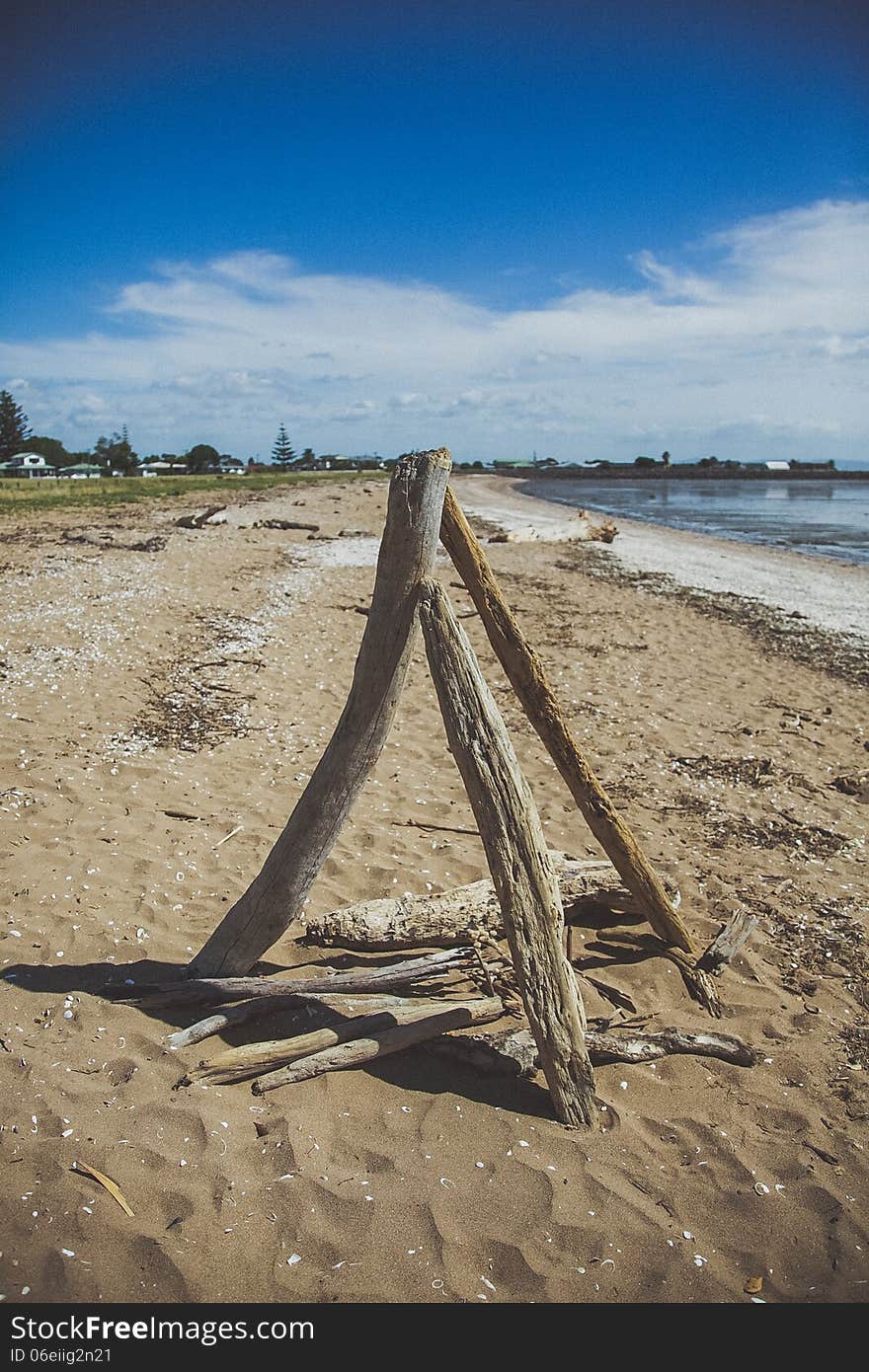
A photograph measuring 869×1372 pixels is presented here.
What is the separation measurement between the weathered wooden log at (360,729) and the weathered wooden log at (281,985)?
0.45 feet

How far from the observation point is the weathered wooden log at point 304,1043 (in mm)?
3650

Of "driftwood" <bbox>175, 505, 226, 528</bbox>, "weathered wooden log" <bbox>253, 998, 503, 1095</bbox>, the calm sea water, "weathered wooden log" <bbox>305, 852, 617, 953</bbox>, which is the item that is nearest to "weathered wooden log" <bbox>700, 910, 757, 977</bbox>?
"weathered wooden log" <bbox>305, 852, 617, 953</bbox>

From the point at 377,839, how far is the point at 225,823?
3.70ft

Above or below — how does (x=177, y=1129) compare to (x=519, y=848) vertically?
below

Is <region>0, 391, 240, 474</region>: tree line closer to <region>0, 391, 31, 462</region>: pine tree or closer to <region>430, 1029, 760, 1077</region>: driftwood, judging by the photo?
<region>0, 391, 31, 462</region>: pine tree

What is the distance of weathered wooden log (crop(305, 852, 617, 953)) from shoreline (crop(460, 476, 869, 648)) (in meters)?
11.4

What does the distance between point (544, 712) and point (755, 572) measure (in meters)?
19.6

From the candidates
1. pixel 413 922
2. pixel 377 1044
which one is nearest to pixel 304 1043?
pixel 377 1044

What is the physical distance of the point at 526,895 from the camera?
11.8 ft

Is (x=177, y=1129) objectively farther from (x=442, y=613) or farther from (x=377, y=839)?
(x=377, y=839)

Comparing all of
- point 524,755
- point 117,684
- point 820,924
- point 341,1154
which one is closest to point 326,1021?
point 341,1154

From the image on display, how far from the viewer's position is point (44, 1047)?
12.2 feet

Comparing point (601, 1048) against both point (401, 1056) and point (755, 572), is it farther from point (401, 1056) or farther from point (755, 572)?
point (755, 572)
